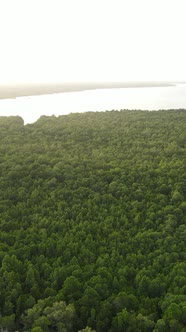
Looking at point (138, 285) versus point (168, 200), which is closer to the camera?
point (138, 285)

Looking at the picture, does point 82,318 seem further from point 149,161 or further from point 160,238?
point 149,161

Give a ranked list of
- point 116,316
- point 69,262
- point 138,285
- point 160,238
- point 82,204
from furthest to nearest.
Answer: point 82,204 < point 160,238 < point 69,262 < point 138,285 < point 116,316

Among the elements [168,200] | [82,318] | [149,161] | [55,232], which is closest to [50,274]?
[82,318]

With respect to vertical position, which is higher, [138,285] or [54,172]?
[54,172]

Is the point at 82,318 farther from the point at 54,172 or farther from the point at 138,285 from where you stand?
the point at 54,172

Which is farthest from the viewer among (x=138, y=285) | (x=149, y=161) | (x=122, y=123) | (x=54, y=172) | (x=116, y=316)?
(x=122, y=123)

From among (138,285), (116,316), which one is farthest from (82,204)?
(116,316)
